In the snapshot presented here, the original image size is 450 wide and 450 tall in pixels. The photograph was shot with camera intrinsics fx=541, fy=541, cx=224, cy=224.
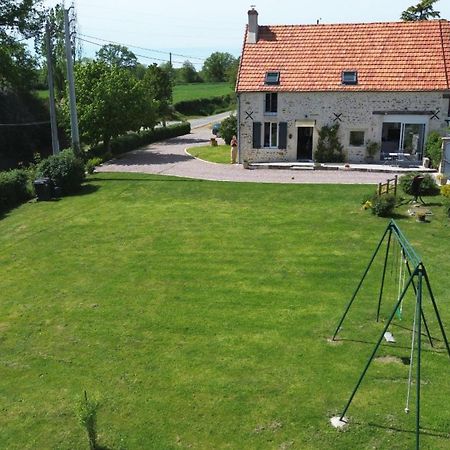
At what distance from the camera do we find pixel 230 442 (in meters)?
8.68

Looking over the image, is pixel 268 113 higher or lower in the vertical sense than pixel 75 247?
higher

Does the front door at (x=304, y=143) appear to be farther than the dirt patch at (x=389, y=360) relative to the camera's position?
Yes

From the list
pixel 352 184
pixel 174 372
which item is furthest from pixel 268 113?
pixel 174 372

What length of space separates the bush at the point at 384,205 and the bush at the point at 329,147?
11697mm

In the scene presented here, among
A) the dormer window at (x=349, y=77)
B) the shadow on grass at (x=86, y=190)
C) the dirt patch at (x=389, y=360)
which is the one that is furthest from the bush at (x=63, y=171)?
the dirt patch at (x=389, y=360)

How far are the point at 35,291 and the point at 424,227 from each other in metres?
13.2

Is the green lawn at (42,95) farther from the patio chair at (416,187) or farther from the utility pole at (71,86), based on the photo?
the patio chair at (416,187)

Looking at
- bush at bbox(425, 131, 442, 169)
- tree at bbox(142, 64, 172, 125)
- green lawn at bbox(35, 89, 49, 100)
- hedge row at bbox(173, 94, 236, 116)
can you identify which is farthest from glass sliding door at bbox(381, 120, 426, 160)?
hedge row at bbox(173, 94, 236, 116)

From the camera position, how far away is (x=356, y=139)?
3209 cm

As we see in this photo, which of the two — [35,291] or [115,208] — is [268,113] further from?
[35,291]

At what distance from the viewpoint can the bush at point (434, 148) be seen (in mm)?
28559

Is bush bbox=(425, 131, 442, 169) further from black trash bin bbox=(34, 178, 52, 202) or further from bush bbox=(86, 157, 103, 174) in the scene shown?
black trash bin bbox=(34, 178, 52, 202)

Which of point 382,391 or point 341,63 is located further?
point 341,63

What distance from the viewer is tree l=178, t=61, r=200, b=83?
12951cm
